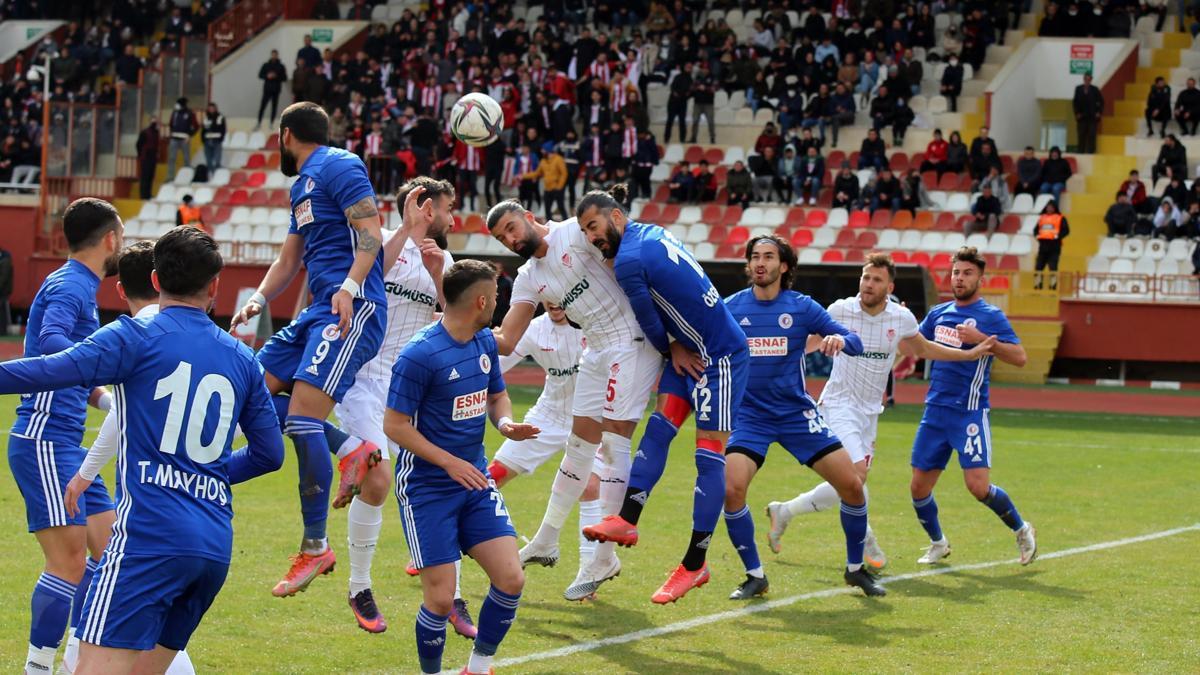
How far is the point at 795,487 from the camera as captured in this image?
1436 centimetres

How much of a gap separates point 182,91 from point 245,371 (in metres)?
32.7

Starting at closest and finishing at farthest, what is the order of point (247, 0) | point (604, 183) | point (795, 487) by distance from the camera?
point (795, 487) → point (604, 183) → point (247, 0)

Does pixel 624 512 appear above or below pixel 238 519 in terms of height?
above

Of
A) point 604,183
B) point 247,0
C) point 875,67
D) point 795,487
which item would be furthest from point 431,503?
point 247,0

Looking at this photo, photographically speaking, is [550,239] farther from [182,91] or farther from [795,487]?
[182,91]

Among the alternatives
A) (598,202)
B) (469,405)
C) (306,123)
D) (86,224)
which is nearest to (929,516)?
(598,202)

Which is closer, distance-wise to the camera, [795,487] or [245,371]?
[245,371]

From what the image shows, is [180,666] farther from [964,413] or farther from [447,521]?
[964,413]

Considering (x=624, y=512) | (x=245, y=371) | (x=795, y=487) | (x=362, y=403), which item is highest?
(x=245, y=371)

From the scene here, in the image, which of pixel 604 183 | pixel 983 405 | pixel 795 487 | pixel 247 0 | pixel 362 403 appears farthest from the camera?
pixel 247 0

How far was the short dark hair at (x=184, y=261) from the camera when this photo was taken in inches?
213

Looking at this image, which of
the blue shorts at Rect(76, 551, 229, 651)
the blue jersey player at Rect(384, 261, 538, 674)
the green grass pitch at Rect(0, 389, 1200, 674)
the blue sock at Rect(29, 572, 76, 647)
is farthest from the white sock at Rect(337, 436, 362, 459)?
the blue shorts at Rect(76, 551, 229, 651)

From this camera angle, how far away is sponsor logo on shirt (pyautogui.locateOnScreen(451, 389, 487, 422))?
22.4 ft

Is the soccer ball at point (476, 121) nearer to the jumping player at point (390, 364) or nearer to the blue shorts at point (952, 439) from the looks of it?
the jumping player at point (390, 364)
